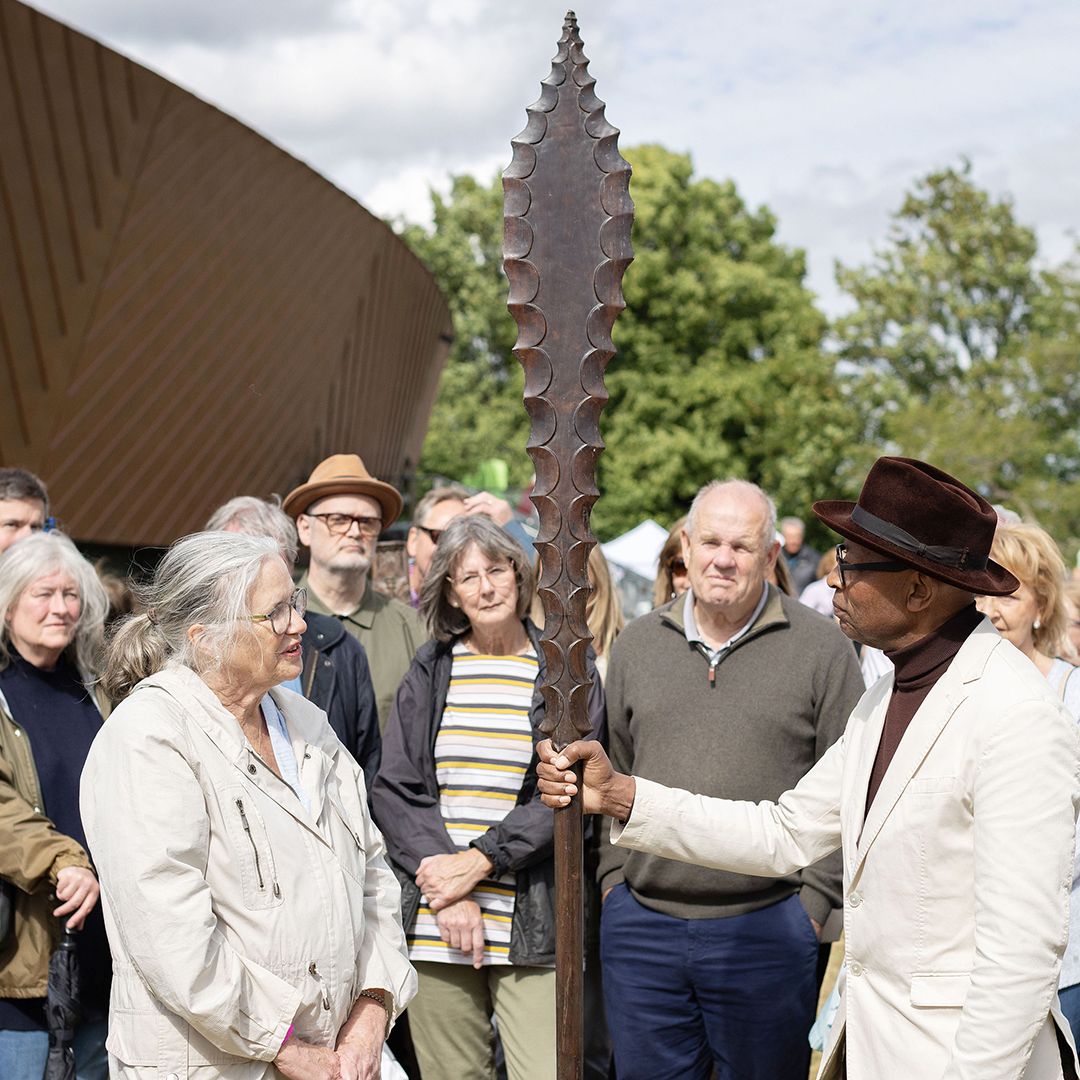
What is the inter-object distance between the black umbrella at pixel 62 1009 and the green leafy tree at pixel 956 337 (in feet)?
81.4

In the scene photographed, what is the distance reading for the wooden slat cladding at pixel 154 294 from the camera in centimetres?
961

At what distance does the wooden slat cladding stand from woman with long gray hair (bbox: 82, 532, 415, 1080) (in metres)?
7.32

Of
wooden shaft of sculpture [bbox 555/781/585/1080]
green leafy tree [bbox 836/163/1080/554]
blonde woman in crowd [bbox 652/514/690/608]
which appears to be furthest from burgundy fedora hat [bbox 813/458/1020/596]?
green leafy tree [bbox 836/163/1080/554]

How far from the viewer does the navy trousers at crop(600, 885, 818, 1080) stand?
3.86 meters

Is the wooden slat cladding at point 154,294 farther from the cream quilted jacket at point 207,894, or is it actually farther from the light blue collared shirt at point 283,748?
the cream quilted jacket at point 207,894

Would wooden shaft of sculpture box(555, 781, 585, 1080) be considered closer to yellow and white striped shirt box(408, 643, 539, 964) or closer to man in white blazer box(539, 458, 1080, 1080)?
man in white blazer box(539, 458, 1080, 1080)

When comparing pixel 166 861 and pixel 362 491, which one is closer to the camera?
pixel 166 861

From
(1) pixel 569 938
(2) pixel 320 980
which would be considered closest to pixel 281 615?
(2) pixel 320 980

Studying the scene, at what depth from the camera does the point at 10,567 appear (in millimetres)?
3984

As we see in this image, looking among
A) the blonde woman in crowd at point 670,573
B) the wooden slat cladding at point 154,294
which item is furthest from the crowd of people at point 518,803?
the wooden slat cladding at point 154,294

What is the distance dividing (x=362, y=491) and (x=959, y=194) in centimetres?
2937

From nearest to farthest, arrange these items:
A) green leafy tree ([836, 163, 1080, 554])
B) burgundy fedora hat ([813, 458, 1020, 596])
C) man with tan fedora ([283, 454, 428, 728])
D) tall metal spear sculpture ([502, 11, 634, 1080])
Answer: tall metal spear sculpture ([502, 11, 634, 1080]) → burgundy fedora hat ([813, 458, 1020, 596]) → man with tan fedora ([283, 454, 428, 728]) → green leafy tree ([836, 163, 1080, 554])

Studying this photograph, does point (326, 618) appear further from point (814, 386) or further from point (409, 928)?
point (814, 386)

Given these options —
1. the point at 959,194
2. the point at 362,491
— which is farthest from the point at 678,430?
the point at 362,491
